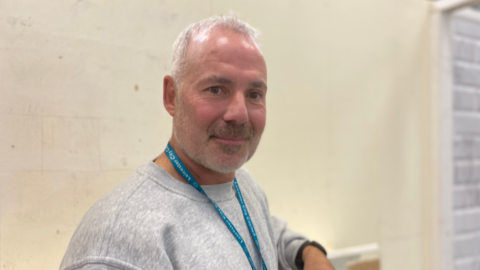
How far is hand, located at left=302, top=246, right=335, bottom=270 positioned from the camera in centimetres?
110

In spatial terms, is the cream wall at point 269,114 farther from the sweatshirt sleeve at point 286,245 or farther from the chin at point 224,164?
the chin at point 224,164

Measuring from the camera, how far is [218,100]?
3.00 feet

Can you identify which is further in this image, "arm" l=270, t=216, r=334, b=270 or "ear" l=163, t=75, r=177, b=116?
"arm" l=270, t=216, r=334, b=270

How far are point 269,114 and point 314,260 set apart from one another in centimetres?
87

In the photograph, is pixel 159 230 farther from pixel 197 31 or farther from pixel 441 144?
pixel 441 144

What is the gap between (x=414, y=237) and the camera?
2457mm

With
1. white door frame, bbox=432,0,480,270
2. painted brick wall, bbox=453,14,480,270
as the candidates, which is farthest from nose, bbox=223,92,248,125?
painted brick wall, bbox=453,14,480,270

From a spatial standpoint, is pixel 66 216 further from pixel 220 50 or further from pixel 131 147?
pixel 220 50

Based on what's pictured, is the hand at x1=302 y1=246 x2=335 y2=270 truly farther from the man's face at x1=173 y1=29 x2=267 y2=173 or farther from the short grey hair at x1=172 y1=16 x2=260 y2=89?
the short grey hair at x1=172 y1=16 x2=260 y2=89

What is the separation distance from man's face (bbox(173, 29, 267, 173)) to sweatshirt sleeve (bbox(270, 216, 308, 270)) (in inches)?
19.5

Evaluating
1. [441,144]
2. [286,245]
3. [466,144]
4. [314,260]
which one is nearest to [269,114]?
[286,245]

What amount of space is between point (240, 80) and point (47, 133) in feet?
2.49

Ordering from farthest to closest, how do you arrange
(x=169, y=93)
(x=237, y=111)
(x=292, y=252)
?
(x=292, y=252) < (x=169, y=93) < (x=237, y=111)

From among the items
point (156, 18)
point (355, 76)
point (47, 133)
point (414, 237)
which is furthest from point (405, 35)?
point (47, 133)
